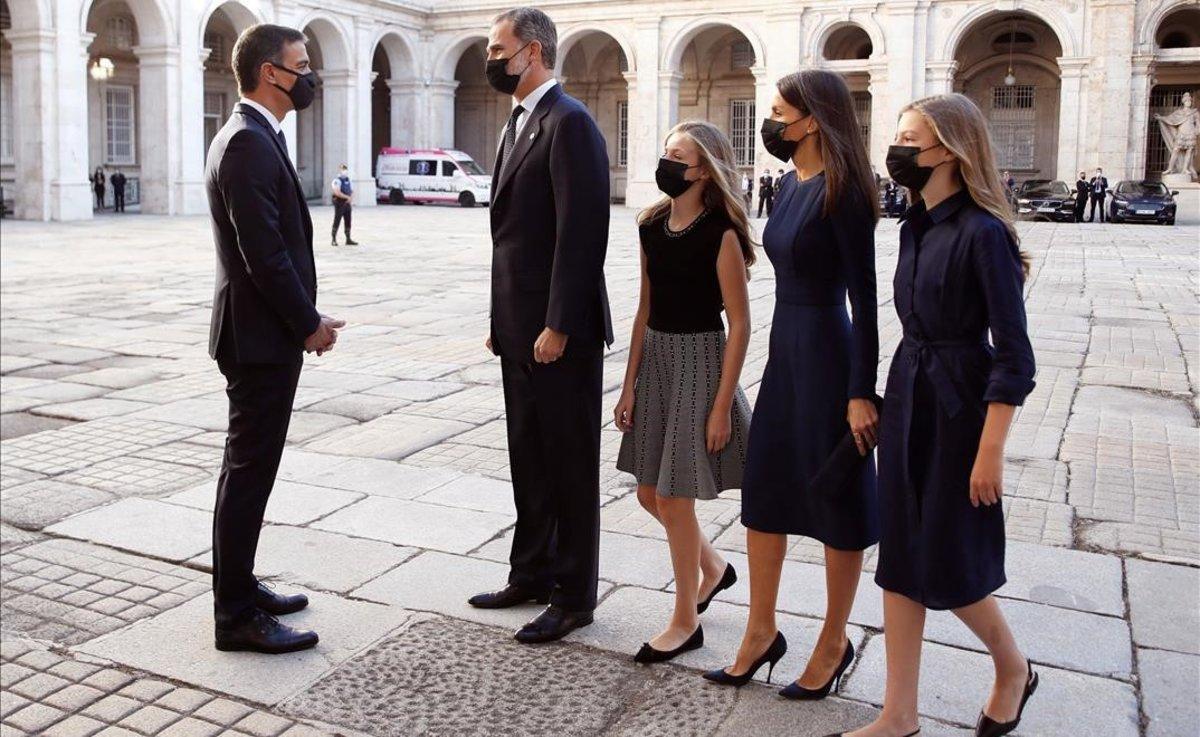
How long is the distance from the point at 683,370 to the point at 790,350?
43cm

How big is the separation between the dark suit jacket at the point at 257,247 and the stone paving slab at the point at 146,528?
5.07ft

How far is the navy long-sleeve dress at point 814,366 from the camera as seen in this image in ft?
11.3

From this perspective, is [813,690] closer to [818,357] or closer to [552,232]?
[818,357]

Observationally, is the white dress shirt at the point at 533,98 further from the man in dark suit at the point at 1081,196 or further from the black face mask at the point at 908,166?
A: the man in dark suit at the point at 1081,196

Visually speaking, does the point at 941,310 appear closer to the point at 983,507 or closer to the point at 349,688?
the point at 983,507

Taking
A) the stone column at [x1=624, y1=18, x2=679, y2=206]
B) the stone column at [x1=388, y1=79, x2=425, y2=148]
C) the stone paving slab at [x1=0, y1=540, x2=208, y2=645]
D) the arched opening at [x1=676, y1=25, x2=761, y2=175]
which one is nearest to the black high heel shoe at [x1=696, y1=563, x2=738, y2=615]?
the stone paving slab at [x1=0, y1=540, x2=208, y2=645]

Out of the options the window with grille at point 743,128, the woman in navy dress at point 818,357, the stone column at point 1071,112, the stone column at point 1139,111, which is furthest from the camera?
the window with grille at point 743,128

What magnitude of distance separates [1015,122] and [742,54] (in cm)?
934

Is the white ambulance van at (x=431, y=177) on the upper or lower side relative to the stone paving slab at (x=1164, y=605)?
upper

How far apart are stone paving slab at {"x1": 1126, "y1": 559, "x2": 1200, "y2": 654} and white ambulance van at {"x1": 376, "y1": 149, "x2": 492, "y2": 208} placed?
35061 millimetres

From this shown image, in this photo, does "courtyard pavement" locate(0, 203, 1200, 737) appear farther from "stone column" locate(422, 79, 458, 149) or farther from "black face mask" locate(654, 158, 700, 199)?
"stone column" locate(422, 79, 458, 149)

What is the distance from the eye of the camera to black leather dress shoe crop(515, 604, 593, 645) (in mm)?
4148

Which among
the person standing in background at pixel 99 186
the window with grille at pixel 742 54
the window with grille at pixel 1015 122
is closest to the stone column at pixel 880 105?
the window with grille at pixel 1015 122

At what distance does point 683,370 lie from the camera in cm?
387
